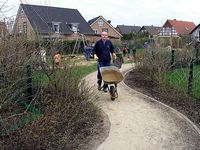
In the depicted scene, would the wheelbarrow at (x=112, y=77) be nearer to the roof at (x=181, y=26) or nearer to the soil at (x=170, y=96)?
the soil at (x=170, y=96)

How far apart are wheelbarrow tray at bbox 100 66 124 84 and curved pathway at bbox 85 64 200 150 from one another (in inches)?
21.9

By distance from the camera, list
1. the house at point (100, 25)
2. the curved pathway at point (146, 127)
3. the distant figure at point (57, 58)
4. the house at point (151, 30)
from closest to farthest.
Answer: the curved pathway at point (146, 127) < the distant figure at point (57, 58) < the house at point (100, 25) < the house at point (151, 30)

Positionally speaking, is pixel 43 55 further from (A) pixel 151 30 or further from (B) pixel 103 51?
(A) pixel 151 30

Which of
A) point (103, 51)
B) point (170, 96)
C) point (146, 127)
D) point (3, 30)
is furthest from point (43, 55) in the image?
point (170, 96)

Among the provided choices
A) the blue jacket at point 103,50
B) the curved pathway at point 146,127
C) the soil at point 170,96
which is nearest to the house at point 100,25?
the soil at point 170,96

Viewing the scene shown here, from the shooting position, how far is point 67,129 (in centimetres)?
628

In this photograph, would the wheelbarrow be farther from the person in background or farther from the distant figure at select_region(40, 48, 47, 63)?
the distant figure at select_region(40, 48, 47, 63)

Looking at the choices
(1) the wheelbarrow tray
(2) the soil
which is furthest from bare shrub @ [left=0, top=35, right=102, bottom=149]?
(2) the soil

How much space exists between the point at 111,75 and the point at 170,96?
1765 mm

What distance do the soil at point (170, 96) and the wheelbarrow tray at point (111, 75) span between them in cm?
132

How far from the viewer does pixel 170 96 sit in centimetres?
961

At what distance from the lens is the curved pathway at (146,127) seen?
6.11 meters

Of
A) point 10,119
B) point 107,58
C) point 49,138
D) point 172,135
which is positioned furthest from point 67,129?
point 107,58

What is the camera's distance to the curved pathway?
6113mm
